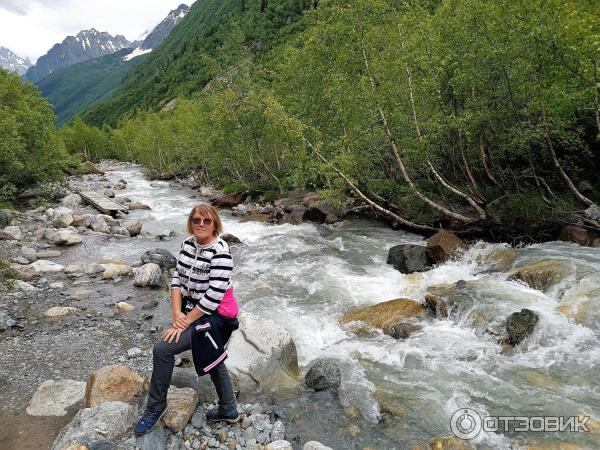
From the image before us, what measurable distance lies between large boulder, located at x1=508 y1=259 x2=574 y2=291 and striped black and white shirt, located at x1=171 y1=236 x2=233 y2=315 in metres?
10.2

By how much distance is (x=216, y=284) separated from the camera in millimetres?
5125

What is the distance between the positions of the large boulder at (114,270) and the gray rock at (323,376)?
9.55 m

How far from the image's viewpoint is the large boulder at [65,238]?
19.1m

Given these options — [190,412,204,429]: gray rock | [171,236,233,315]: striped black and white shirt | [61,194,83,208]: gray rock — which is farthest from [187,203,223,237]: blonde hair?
[61,194,83,208]: gray rock

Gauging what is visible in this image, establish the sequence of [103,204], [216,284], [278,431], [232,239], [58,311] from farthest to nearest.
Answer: [103,204] < [232,239] < [58,311] < [278,431] < [216,284]

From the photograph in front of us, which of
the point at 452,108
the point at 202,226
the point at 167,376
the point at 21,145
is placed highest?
the point at 452,108

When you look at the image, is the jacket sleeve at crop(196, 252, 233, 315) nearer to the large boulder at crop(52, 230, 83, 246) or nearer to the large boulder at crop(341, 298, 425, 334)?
the large boulder at crop(341, 298, 425, 334)

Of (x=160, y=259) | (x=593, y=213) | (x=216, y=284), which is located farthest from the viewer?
(x=160, y=259)

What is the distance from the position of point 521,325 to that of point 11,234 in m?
22.0

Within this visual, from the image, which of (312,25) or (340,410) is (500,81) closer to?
(312,25)

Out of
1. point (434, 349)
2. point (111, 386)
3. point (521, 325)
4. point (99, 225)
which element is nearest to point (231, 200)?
point (99, 225)

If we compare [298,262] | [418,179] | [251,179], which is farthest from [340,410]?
[251,179]

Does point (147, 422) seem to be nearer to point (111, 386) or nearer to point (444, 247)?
point (111, 386)

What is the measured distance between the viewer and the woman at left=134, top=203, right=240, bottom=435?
517 centimetres
